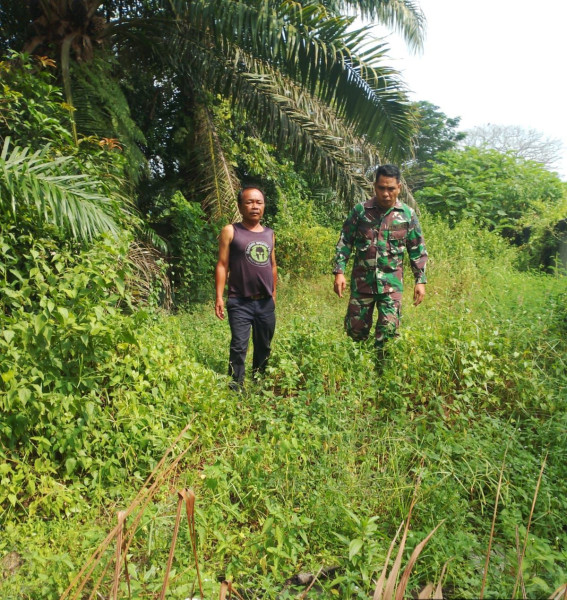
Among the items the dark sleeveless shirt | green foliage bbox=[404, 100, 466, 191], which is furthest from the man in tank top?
green foliage bbox=[404, 100, 466, 191]

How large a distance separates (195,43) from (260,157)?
3186mm

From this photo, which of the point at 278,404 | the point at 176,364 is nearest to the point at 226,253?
the point at 176,364

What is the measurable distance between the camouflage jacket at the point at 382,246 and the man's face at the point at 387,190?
8 centimetres

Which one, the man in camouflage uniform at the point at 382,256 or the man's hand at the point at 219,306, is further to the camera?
the man in camouflage uniform at the point at 382,256

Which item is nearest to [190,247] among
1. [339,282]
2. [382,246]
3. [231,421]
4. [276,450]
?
[339,282]

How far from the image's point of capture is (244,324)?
396 cm

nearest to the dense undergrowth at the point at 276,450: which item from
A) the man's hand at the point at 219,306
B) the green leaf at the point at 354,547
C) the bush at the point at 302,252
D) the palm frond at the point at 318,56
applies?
the green leaf at the point at 354,547

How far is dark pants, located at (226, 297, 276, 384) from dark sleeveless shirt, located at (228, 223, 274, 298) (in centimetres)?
8

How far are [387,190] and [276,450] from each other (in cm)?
228

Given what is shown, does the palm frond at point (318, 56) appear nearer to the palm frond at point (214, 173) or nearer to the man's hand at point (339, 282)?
the palm frond at point (214, 173)

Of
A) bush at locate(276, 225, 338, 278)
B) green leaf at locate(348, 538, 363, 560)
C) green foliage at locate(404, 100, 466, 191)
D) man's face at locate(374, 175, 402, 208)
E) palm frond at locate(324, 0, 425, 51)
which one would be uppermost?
green foliage at locate(404, 100, 466, 191)

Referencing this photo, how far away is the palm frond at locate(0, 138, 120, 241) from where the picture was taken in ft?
11.3

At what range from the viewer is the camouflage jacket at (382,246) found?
4.29 metres

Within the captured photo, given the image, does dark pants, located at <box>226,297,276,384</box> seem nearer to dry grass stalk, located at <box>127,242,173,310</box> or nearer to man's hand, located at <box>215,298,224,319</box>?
man's hand, located at <box>215,298,224,319</box>
